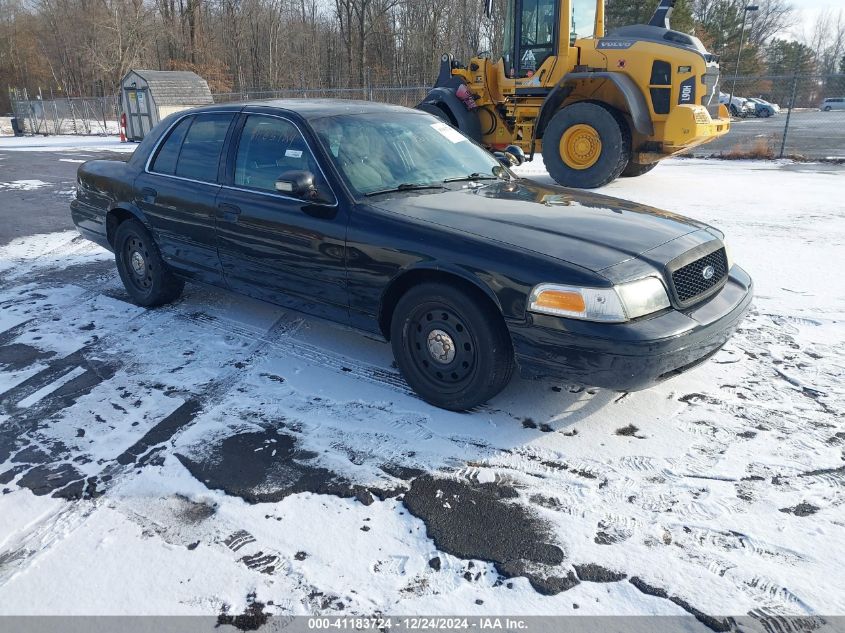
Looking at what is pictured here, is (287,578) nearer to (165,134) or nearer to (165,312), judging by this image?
(165,312)

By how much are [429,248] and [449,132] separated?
172cm

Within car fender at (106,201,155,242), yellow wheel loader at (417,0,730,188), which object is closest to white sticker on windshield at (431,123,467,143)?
car fender at (106,201,155,242)

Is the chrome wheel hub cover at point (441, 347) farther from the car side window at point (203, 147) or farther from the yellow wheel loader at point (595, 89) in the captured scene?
the yellow wheel loader at point (595, 89)

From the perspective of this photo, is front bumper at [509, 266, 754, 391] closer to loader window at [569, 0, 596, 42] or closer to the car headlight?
the car headlight

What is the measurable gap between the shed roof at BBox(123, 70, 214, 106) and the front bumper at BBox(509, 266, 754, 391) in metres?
21.9

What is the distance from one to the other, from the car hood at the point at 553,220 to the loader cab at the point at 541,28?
6.94m

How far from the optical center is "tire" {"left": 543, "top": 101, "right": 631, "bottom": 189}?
942 centimetres

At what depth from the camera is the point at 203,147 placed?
4.42 metres

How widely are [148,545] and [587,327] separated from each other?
2081mm

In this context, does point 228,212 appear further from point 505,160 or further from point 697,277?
point 697,277

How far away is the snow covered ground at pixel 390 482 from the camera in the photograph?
2.17m

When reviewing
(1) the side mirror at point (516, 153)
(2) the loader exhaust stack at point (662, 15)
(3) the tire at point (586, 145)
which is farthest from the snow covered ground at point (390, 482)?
(2) the loader exhaust stack at point (662, 15)

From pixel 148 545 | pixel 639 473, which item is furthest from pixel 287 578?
pixel 639 473

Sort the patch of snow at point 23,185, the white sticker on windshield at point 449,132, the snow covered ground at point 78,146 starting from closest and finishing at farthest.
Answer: the white sticker on windshield at point 449,132 → the patch of snow at point 23,185 → the snow covered ground at point 78,146
